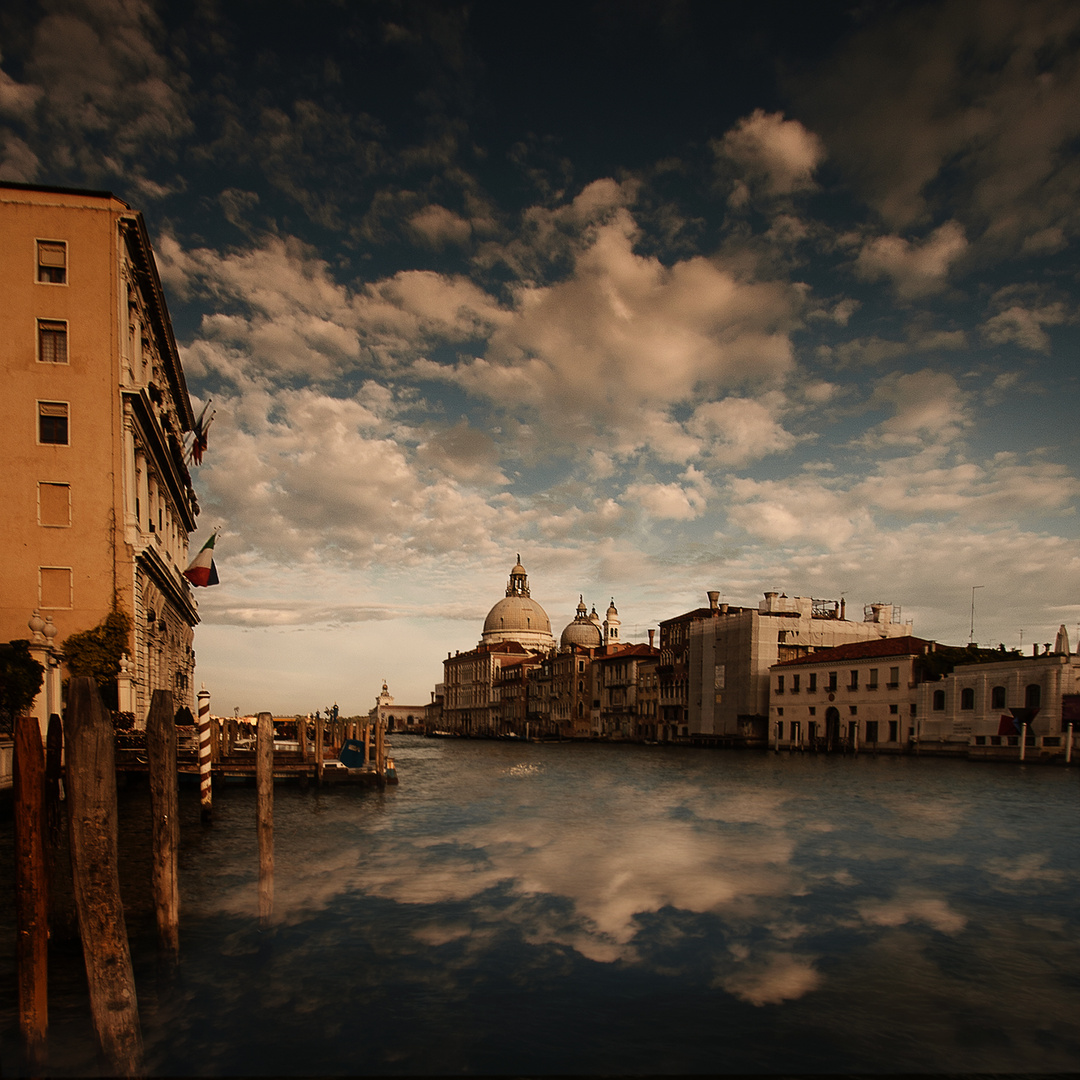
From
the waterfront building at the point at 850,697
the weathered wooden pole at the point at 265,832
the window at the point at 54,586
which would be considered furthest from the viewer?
the waterfront building at the point at 850,697

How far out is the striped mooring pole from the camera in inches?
810

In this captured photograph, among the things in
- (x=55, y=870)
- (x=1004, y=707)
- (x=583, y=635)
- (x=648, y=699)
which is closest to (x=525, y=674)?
(x=583, y=635)

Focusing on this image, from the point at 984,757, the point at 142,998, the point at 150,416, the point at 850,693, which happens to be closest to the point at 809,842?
the point at 142,998

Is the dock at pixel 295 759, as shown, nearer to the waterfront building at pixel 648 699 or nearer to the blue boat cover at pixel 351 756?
the blue boat cover at pixel 351 756

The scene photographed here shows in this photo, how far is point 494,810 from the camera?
84.7ft

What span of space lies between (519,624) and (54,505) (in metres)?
126

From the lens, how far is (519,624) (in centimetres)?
15162

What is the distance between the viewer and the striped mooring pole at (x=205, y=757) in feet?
67.5

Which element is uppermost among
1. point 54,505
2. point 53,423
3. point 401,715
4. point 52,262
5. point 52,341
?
point 52,262

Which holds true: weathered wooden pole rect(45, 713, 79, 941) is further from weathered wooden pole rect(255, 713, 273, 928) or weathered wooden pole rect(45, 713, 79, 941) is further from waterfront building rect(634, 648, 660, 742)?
waterfront building rect(634, 648, 660, 742)

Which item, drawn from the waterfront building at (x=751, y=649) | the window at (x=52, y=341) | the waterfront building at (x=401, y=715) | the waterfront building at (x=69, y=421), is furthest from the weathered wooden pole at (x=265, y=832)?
the waterfront building at (x=401, y=715)

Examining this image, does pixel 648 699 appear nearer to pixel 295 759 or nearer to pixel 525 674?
pixel 525 674

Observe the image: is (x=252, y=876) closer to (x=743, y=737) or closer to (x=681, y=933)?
(x=681, y=933)

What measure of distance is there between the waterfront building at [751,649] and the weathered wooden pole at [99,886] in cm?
6595
